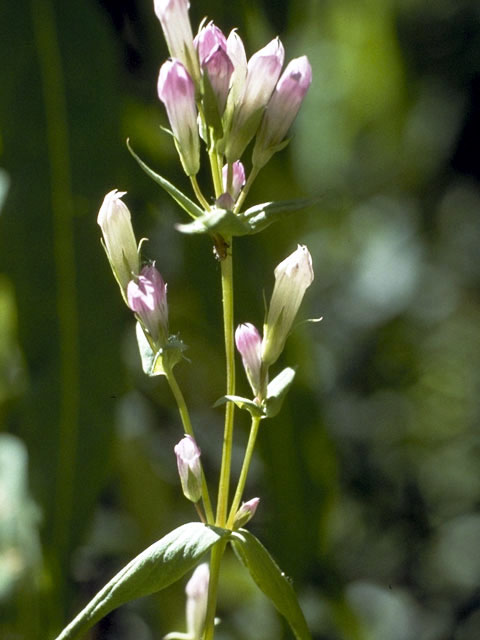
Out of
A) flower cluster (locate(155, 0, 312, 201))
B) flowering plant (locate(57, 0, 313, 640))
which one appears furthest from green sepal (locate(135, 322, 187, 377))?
flower cluster (locate(155, 0, 312, 201))

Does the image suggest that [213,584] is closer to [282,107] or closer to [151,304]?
[151,304]

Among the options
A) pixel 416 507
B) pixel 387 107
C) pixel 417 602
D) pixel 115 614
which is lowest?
pixel 417 602

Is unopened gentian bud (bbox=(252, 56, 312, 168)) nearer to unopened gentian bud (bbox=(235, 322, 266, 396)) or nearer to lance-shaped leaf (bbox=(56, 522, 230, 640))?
unopened gentian bud (bbox=(235, 322, 266, 396))

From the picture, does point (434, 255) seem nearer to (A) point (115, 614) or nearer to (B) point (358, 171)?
(B) point (358, 171)

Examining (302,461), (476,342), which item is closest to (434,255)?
(476,342)

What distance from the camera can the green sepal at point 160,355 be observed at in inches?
27.7

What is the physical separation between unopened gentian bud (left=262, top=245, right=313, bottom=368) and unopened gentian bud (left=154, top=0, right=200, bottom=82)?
141mm

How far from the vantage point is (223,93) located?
682 mm

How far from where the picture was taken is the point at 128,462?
1506 mm

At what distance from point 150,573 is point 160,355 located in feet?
0.46

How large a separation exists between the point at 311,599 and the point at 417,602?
0.41 m

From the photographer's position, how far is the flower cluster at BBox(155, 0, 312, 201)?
0.68 meters

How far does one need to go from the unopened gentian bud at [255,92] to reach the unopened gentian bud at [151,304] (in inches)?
4.3

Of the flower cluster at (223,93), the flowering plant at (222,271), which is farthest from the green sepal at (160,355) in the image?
the flower cluster at (223,93)
